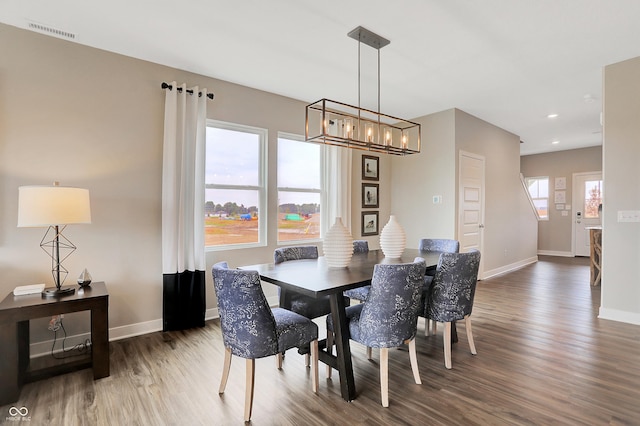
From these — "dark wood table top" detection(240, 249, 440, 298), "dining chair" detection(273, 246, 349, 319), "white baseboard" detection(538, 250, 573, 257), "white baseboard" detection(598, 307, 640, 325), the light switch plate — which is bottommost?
"white baseboard" detection(598, 307, 640, 325)

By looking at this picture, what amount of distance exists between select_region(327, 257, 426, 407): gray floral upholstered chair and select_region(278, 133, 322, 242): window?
8.42 feet

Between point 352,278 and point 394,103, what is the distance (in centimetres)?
350

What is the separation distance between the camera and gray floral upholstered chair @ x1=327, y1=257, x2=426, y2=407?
2.03m

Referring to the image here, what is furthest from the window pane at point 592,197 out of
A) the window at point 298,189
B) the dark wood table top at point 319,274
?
the dark wood table top at point 319,274

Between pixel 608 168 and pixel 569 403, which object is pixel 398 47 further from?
pixel 569 403

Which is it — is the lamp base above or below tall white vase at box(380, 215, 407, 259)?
below

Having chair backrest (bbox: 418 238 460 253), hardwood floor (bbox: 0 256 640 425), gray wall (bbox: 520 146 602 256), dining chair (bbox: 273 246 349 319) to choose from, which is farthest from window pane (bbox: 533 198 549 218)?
dining chair (bbox: 273 246 349 319)

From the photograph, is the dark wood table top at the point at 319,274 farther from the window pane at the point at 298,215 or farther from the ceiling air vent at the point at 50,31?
the ceiling air vent at the point at 50,31

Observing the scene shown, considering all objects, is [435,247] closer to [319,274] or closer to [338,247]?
[338,247]

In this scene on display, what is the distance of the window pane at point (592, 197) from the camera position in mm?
8031

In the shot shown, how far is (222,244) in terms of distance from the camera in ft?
13.1

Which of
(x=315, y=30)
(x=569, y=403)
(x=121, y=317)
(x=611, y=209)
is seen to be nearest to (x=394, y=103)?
(x=315, y=30)

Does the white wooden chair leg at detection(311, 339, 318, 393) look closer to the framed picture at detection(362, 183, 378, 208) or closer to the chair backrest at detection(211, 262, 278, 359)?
the chair backrest at detection(211, 262, 278, 359)

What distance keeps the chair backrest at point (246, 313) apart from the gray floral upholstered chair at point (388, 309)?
0.61 meters
